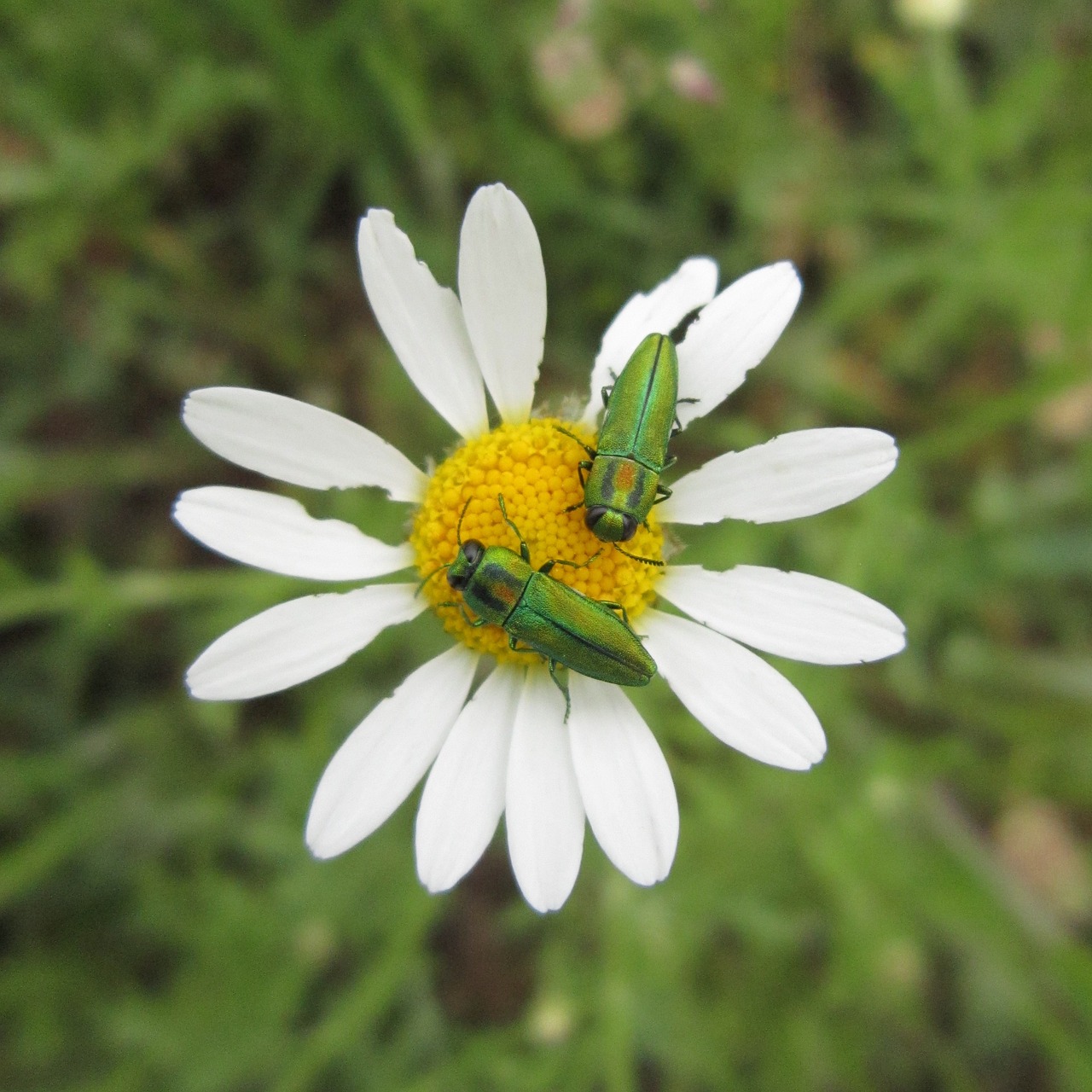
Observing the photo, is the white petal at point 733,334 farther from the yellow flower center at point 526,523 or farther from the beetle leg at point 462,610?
the beetle leg at point 462,610

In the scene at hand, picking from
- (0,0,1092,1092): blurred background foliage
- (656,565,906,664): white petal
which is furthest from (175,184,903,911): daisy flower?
(0,0,1092,1092): blurred background foliage

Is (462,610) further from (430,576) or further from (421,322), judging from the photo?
(421,322)

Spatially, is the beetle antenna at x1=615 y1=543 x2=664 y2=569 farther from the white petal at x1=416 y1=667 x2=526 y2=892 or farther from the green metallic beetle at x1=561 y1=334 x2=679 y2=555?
the white petal at x1=416 y1=667 x2=526 y2=892

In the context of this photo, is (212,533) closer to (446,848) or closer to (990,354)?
(446,848)

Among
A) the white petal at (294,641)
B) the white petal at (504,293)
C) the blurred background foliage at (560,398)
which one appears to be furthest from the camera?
the blurred background foliage at (560,398)

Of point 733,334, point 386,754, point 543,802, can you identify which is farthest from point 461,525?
point 733,334

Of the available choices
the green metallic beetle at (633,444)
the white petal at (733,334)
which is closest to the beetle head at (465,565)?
the green metallic beetle at (633,444)

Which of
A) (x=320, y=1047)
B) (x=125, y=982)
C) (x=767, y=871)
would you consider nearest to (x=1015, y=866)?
(x=767, y=871)
